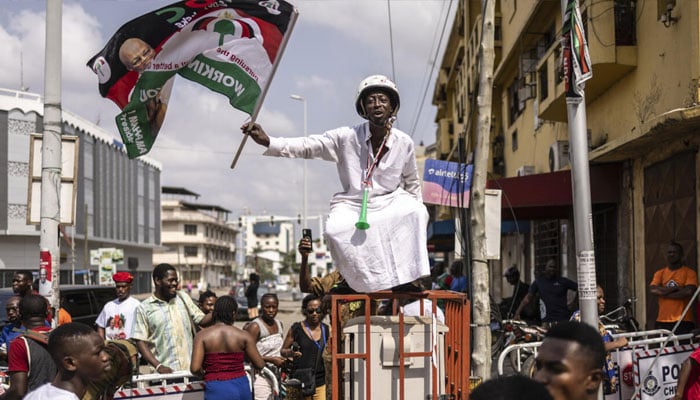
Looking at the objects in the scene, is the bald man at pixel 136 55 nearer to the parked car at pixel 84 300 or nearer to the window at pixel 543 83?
the parked car at pixel 84 300


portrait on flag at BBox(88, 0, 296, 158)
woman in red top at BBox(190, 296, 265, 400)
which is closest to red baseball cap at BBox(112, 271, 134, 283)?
portrait on flag at BBox(88, 0, 296, 158)

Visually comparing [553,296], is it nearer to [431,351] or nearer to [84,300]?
[431,351]

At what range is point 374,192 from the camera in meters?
5.19

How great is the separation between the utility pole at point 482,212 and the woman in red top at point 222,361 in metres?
3.16

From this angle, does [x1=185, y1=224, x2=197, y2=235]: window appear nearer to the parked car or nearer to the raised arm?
the parked car

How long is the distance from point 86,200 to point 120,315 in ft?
171

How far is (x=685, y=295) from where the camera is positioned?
934 cm

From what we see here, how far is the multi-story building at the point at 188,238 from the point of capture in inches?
4097

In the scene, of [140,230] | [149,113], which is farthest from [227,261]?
[149,113]

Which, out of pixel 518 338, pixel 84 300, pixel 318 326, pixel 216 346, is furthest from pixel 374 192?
pixel 84 300

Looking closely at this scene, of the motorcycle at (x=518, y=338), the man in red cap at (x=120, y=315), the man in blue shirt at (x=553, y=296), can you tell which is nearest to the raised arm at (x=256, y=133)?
the motorcycle at (x=518, y=338)

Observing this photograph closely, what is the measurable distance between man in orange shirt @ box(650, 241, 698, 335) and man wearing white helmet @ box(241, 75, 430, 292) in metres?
5.24

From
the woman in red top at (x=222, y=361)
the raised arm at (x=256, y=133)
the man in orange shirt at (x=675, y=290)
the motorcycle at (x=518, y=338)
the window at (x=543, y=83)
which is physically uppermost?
the window at (x=543, y=83)

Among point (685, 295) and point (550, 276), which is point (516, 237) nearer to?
point (550, 276)
